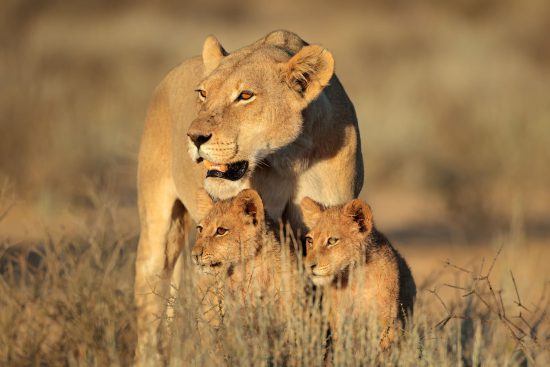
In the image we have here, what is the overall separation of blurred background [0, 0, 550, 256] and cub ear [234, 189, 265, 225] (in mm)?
1200

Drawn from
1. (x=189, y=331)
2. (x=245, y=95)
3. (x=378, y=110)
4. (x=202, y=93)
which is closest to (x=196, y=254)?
(x=189, y=331)

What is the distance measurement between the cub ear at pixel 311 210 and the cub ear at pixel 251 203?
1.19 feet

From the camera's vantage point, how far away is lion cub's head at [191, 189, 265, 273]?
201 inches

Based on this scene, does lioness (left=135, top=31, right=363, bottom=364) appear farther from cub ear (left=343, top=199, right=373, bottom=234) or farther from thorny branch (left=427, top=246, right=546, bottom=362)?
thorny branch (left=427, top=246, right=546, bottom=362)

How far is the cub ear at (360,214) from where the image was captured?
17.1 ft

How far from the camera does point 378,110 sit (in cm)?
1808

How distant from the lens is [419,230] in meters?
12.6

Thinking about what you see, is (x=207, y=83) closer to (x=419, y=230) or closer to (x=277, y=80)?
(x=277, y=80)

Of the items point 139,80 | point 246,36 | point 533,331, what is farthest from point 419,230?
point 246,36

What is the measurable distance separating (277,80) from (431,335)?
159cm

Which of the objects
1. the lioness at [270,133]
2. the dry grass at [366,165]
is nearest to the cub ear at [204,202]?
the lioness at [270,133]

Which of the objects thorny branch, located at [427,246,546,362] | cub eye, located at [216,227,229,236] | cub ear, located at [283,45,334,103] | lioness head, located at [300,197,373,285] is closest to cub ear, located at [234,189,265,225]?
cub eye, located at [216,227,229,236]

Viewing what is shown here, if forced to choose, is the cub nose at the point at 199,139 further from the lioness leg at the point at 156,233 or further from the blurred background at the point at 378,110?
the lioness leg at the point at 156,233

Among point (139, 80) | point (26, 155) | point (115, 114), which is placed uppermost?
point (139, 80)
